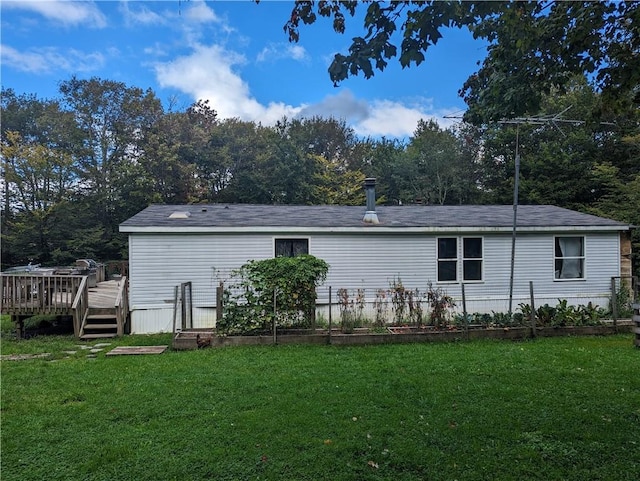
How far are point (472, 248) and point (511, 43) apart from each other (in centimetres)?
749

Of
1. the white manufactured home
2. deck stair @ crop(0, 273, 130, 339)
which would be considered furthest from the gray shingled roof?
deck stair @ crop(0, 273, 130, 339)

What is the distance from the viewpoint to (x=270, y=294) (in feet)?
24.8

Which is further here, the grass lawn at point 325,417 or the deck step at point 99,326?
the deck step at point 99,326

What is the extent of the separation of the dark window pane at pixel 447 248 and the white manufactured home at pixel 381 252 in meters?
0.03

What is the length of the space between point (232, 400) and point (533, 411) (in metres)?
3.26

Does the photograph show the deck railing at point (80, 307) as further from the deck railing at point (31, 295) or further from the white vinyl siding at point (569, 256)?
the white vinyl siding at point (569, 256)

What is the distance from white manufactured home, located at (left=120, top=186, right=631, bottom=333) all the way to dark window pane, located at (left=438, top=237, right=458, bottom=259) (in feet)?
0.09

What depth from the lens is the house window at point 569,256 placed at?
10.8 m

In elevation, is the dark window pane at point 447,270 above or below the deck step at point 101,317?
above

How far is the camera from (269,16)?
3.44 meters

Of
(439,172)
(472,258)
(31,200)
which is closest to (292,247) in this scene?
(472,258)

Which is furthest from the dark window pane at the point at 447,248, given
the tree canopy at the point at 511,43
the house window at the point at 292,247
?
the tree canopy at the point at 511,43

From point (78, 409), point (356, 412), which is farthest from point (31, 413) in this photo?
point (356, 412)

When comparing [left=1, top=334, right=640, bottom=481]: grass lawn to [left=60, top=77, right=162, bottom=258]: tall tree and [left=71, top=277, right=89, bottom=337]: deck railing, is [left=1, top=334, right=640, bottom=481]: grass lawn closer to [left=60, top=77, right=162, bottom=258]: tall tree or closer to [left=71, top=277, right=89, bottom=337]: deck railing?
[left=71, top=277, right=89, bottom=337]: deck railing
